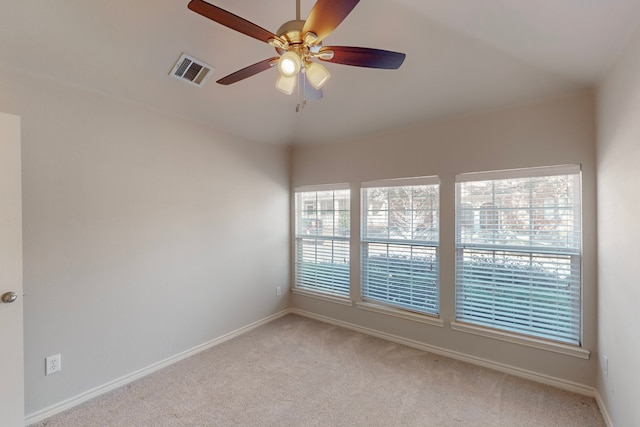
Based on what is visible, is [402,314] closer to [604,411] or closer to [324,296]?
[324,296]

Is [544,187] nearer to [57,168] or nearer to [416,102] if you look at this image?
[416,102]

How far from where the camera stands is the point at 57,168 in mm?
2000

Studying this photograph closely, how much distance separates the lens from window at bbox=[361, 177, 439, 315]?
9.55 ft

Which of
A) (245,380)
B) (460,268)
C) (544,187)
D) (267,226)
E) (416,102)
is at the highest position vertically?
(416,102)

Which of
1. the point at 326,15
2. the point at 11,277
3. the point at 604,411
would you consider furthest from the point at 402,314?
the point at 11,277

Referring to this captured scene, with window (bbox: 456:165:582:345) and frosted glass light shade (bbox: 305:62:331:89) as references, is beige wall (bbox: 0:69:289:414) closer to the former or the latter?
frosted glass light shade (bbox: 305:62:331:89)

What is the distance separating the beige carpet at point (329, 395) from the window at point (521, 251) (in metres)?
0.52

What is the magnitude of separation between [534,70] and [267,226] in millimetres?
2966

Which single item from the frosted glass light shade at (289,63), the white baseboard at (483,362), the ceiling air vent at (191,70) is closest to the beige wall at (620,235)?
the white baseboard at (483,362)

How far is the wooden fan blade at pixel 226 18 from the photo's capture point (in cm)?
114

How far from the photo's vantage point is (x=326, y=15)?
1.15m

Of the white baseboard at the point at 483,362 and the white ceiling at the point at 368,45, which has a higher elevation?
the white ceiling at the point at 368,45

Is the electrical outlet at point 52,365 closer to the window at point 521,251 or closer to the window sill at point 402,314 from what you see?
→ the window sill at point 402,314

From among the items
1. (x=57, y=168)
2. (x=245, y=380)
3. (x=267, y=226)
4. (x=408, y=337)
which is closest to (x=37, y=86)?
(x=57, y=168)
